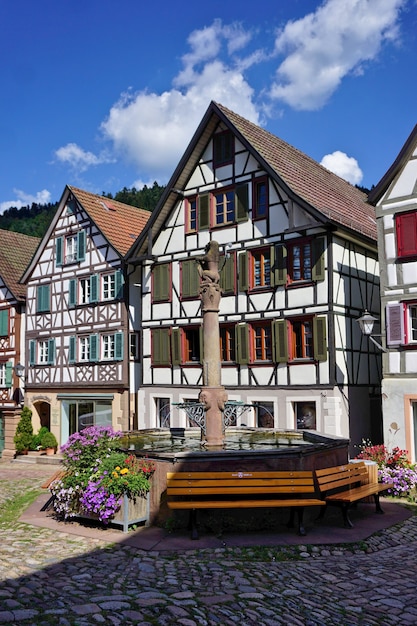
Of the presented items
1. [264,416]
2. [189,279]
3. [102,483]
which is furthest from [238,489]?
[189,279]

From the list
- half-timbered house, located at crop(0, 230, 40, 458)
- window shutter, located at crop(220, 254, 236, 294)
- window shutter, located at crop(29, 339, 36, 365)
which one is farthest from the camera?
half-timbered house, located at crop(0, 230, 40, 458)

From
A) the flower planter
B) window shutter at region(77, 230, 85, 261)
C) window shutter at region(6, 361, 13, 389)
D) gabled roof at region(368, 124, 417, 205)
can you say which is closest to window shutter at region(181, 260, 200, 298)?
window shutter at region(77, 230, 85, 261)

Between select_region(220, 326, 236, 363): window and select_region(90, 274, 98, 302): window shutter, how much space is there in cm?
733

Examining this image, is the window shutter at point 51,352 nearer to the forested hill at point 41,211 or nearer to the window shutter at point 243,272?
the window shutter at point 243,272

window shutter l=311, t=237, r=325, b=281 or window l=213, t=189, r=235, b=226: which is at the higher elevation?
window l=213, t=189, r=235, b=226

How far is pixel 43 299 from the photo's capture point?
3105cm

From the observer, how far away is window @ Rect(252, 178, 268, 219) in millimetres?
22609

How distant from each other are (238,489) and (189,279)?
14.9m

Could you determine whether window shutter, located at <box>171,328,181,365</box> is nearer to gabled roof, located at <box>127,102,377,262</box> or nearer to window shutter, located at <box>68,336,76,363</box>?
gabled roof, located at <box>127,102,377,262</box>

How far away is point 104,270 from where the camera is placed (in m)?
28.1

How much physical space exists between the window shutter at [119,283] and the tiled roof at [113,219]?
85cm

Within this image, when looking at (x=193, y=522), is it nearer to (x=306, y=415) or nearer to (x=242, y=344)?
(x=306, y=415)

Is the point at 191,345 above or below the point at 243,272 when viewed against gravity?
below

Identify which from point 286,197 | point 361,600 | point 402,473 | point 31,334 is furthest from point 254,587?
point 31,334
